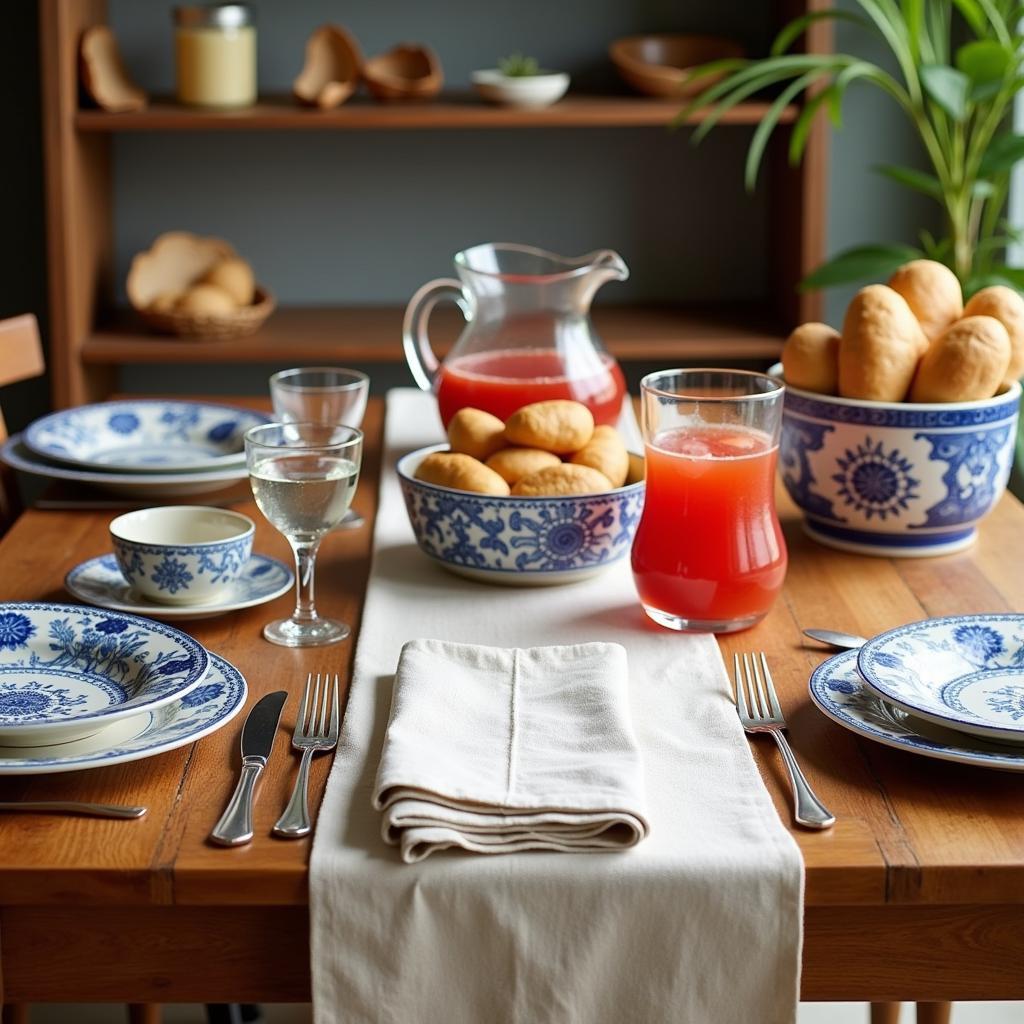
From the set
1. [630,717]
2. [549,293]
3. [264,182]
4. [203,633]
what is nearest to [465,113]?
[264,182]

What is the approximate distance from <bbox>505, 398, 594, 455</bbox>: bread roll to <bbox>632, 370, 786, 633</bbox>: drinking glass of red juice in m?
0.12

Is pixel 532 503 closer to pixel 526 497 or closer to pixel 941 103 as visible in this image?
pixel 526 497

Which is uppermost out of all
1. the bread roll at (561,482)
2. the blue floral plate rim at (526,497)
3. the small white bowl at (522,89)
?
the small white bowl at (522,89)

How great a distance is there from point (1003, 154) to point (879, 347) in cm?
122

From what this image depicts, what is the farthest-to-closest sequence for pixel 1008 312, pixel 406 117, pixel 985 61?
1. pixel 406 117
2. pixel 985 61
3. pixel 1008 312

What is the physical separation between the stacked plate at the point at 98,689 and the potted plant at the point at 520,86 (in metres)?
1.78

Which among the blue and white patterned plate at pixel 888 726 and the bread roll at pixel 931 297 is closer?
the blue and white patterned plate at pixel 888 726

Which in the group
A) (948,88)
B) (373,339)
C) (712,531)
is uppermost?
(948,88)

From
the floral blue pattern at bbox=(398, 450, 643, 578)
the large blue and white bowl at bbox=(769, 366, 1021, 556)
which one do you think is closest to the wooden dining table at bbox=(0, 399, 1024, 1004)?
the floral blue pattern at bbox=(398, 450, 643, 578)

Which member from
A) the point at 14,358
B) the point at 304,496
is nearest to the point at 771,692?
the point at 304,496

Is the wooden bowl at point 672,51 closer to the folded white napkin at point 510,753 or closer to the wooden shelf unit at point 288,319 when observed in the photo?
the wooden shelf unit at point 288,319

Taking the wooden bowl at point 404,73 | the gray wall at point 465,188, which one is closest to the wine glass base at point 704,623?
the wooden bowl at point 404,73

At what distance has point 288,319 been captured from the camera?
2941 millimetres

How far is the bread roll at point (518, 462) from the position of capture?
4.16 ft
